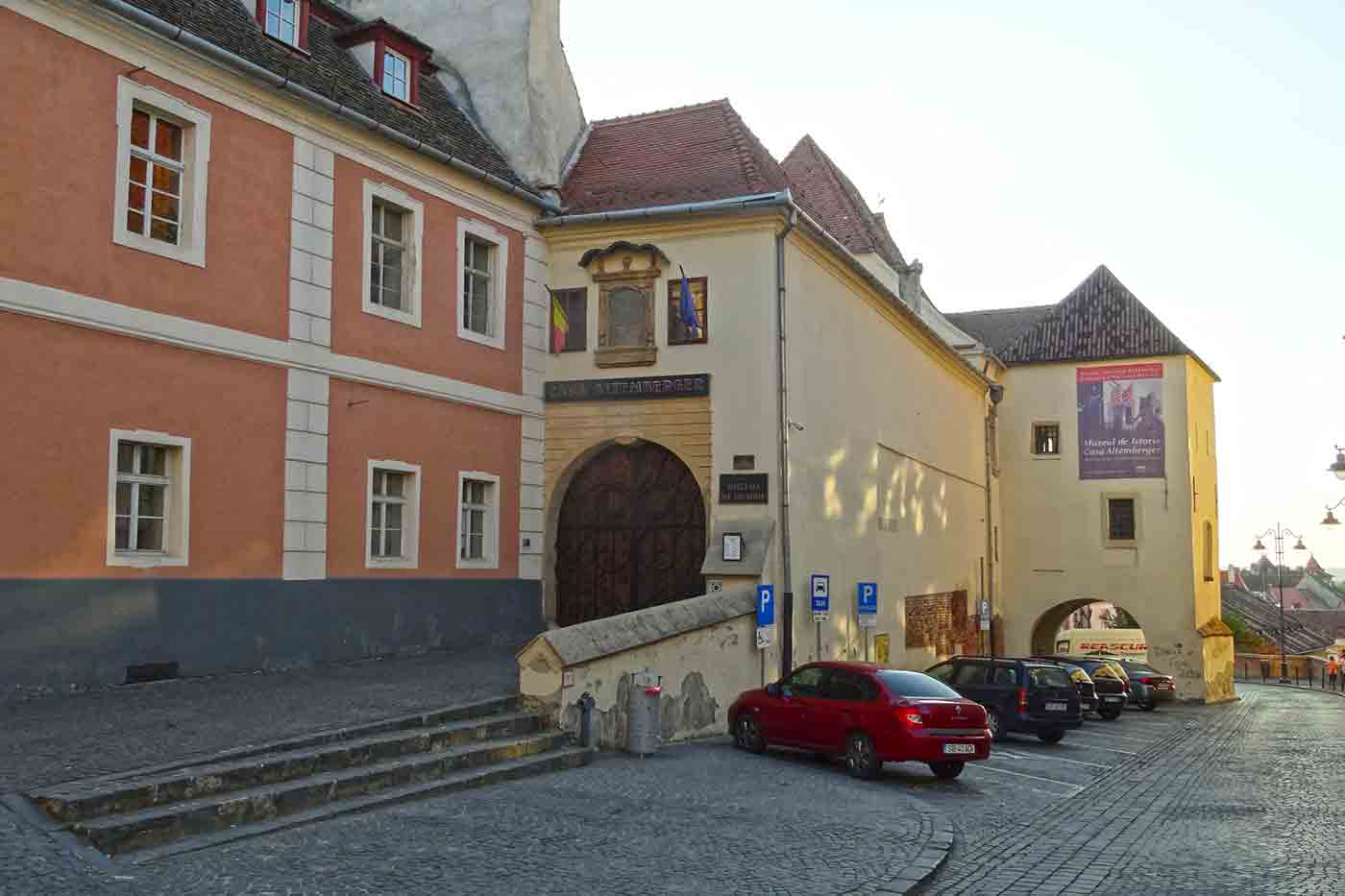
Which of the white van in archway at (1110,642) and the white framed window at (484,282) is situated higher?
the white framed window at (484,282)

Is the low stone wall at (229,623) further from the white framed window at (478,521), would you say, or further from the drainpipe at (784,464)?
the drainpipe at (784,464)

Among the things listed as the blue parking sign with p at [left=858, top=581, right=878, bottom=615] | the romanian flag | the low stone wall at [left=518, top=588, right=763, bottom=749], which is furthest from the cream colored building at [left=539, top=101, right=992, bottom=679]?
the low stone wall at [left=518, top=588, right=763, bottom=749]

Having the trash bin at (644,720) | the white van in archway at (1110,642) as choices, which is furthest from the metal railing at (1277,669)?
the trash bin at (644,720)

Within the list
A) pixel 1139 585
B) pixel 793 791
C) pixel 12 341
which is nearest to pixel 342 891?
pixel 793 791

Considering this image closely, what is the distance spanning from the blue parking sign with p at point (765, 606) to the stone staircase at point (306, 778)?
19.8 feet

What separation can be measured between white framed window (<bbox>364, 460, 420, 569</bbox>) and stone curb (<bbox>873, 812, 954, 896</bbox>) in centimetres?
1015

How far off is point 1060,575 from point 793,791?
35.0 metres

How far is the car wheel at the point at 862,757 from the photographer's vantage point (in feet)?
53.8

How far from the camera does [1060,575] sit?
47438mm

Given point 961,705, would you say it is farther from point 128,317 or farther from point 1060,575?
point 1060,575

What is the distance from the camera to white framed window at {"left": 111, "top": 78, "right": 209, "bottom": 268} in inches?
647

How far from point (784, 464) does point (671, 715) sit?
20.2ft

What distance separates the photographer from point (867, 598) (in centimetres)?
2619

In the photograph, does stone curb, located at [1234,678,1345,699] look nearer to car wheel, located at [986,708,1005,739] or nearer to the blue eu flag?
car wheel, located at [986,708,1005,739]
